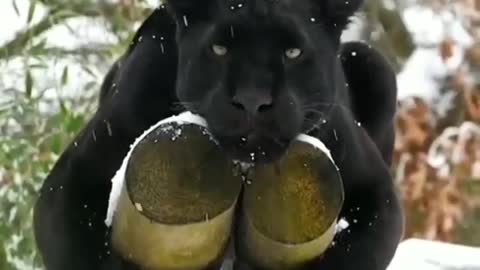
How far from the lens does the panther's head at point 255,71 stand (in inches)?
45.1

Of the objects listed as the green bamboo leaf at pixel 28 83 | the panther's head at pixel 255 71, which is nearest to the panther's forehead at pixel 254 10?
the panther's head at pixel 255 71

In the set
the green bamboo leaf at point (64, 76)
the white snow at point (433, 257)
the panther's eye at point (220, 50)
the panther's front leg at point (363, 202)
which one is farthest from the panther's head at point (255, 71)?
the green bamboo leaf at point (64, 76)

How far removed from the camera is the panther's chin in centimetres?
116

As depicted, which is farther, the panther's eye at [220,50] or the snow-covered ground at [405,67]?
the snow-covered ground at [405,67]

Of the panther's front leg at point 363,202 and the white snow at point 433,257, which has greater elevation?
the panther's front leg at point 363,202

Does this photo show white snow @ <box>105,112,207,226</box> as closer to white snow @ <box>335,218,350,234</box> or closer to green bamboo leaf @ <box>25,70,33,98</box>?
white snow @ <box>335,218,350,234</box>

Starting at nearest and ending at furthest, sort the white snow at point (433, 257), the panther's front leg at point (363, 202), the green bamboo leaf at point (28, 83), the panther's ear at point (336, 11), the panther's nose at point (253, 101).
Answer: the panther's nose at point (253, 101), the panther's ear at point (336, 11), the panther's front leg at point (363, 202), the white snow at point (433, 257), the green bamboo leaf at point (28, 83)

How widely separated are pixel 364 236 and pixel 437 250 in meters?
0.58

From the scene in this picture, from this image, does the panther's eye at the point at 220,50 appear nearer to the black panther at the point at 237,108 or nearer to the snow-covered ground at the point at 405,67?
the black panther at the point at 237,108

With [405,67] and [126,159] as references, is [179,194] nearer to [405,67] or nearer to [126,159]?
[126,159]

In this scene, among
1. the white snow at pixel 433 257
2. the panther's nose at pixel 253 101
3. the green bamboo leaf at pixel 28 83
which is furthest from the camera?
the green bamboo leaf at pixel 28 83

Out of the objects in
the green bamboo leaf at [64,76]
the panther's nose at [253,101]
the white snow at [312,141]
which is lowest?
the green bamboo leaf at [64,76]

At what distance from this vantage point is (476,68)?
8.64 ft

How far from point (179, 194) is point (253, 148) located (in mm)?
75
